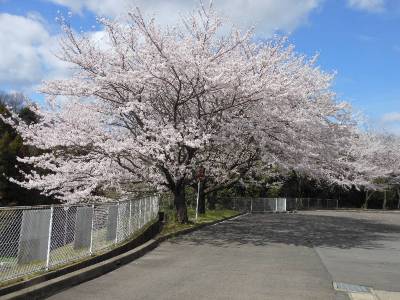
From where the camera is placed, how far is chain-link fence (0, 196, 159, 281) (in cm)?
754

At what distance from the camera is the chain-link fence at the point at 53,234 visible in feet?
24.7

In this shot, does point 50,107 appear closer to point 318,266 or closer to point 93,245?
point 93,245

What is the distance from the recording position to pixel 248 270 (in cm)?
1102

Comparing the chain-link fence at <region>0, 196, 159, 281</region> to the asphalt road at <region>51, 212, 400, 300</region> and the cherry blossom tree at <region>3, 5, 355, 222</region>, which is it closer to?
the asphalt road at <region>51, 212, 400, 300</region>

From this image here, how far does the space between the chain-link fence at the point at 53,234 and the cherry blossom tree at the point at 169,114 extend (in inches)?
201

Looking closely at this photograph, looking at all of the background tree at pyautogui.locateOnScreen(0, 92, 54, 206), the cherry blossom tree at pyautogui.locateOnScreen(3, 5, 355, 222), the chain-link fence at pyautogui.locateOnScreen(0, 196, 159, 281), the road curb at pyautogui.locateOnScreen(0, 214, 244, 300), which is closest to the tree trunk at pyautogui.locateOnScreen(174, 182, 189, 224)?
the cherry blossom tree at pyautogui.locateOnScreen(3, 5, 355, 222)

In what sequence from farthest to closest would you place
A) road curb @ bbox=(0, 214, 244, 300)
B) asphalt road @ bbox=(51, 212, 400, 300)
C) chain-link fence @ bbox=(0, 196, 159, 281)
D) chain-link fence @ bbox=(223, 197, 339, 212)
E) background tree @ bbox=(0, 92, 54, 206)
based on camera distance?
chain-link fence @ bbox=(223, 197, 339, 212) < background tree @ bbox=(0, 92, 54, 206) < asphalt road @ bbox=(51, 212, 400, 300) < chain-link fence @ bbox=(0, 196, 159, 281) < road curb @ bbox=(0, 214, 244, 300)

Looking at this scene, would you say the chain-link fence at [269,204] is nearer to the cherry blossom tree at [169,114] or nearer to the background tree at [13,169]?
the background tree at [13,169]

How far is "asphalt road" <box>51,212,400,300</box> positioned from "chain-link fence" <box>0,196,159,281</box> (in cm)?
76

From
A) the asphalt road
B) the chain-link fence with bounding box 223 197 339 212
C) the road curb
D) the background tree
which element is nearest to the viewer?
the road curb

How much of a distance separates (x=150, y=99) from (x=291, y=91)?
525cm

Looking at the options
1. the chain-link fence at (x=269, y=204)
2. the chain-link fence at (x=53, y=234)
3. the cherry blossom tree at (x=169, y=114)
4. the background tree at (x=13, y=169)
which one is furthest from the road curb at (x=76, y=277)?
the chain-link fence at (x=269, y=204)

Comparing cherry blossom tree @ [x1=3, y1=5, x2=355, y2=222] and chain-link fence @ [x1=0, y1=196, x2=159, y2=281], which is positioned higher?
cherry blossom tree @ [x1=3, y1=5, x2=355, y2=222]

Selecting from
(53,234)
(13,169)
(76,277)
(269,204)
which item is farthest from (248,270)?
(269,204)
